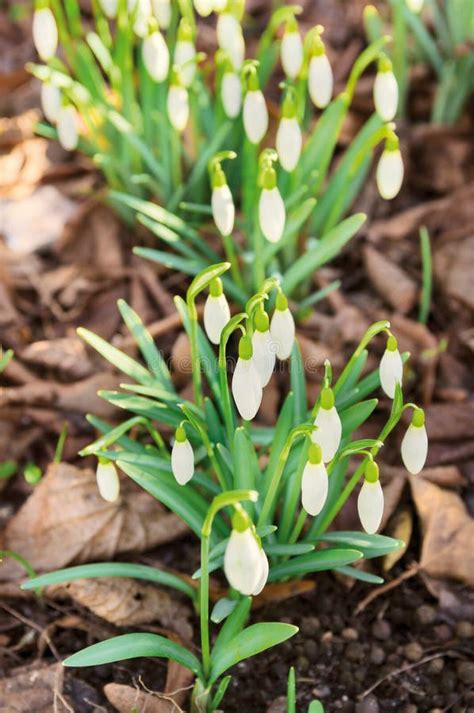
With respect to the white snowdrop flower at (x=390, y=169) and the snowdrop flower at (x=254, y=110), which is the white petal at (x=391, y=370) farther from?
the snowdrop flower at (x=254, y=110)

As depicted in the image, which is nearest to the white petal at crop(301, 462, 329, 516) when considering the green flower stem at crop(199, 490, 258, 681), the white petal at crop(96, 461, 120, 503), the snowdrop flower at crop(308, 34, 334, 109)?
the green flower stem at crop(199, 490, 258, 681)

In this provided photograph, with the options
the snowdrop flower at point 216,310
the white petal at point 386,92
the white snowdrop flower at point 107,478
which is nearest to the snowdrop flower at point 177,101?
the white petal at point 386,92

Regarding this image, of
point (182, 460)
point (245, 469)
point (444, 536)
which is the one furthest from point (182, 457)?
point (444, 536)

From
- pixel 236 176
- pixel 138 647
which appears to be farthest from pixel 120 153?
pixel 138 647

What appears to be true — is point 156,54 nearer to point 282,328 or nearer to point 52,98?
point 52,98

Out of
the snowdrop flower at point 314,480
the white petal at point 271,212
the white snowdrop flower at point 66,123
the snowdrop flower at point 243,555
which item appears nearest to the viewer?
the snowdrop flower at point 243,555

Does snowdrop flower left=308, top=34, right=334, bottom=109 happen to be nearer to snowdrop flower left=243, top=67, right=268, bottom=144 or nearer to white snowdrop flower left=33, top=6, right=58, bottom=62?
snowdrop flower left=243, top=67, right=268, bottom=144
